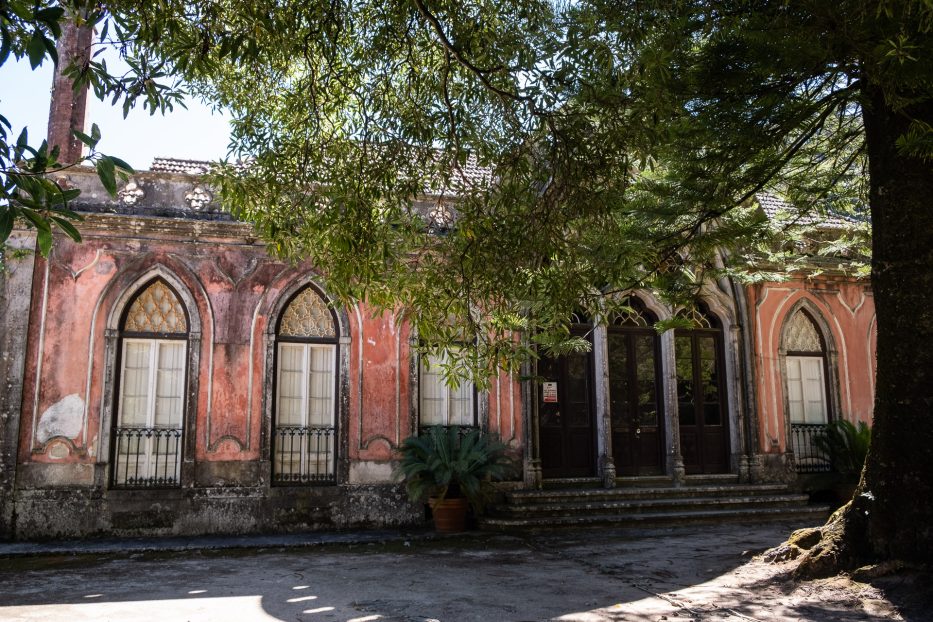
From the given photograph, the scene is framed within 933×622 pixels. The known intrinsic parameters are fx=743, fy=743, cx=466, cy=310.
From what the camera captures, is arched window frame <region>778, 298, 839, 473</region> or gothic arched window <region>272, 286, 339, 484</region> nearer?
gothic arched window <region>272, 286, 339, 484</region>

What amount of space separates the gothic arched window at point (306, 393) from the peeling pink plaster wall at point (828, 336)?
698cm

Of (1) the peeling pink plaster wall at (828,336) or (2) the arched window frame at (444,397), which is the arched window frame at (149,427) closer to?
(2) the arched window frame at (444,397)

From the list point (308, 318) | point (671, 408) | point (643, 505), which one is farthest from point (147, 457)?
point (671, 408)

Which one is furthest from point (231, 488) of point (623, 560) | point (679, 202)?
point (679, 202)

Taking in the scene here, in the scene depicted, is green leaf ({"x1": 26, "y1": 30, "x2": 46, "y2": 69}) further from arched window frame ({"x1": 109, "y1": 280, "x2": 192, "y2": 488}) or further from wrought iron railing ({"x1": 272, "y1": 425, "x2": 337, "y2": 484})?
wrought iron railing ({"x1": 272, "y1": 425, "x2": 337, "y2": 484})

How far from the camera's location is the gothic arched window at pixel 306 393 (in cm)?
1038

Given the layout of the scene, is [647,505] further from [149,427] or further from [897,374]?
[149,427]

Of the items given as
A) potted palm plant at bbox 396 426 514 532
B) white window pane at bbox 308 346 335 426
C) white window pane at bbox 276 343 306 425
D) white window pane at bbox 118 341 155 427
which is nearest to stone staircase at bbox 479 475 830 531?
potted palm plant at bbox 396 426 514 532

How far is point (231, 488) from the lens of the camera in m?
9.95

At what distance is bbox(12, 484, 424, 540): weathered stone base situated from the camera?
9.36m

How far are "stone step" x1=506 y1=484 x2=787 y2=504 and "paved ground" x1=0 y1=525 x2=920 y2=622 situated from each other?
44.5 inches

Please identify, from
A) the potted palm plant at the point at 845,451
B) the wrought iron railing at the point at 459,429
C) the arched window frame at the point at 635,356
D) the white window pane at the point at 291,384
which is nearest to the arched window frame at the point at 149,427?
the white window pane at the point at 291,384

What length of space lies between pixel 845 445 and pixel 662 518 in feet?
12.4

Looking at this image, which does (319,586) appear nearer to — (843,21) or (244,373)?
(244,373)
